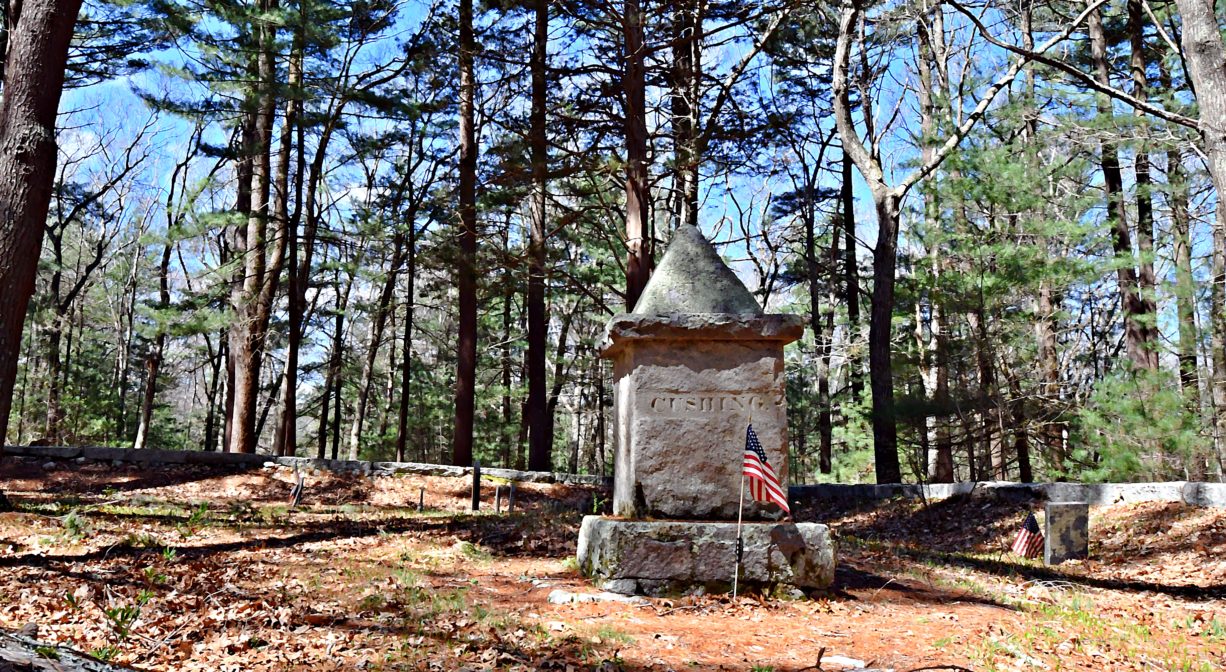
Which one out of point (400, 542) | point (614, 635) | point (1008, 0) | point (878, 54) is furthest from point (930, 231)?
point (614, 635)

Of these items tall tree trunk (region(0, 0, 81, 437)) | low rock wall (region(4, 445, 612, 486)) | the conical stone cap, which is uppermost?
tall tree trunk (region(0, 0, 81, 437))

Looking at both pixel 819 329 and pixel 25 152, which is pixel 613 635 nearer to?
pixel 25 152

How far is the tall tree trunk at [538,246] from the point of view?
14.8 m

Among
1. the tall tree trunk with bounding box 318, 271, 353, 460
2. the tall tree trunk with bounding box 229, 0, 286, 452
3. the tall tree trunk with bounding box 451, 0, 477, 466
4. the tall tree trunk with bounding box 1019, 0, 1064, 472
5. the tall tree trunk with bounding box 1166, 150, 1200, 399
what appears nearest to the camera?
the tall tree trunk with bounding box 1166, 150, 1200, 399

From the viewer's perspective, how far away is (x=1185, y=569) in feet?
27.5

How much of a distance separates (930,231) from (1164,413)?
6.42 m

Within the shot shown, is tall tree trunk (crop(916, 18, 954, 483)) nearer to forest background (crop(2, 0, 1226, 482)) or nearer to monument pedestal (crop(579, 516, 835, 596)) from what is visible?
forest background (crop(2, 0, 1226, 482))

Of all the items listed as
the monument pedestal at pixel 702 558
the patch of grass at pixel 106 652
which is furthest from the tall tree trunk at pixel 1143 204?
the patch of grass at pixel 106 652

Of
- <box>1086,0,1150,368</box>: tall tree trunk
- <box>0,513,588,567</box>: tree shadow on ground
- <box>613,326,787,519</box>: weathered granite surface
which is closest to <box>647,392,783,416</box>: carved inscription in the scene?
<box>613,326,787,519</box>: weathered granite surface

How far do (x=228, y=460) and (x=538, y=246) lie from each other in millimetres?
6702

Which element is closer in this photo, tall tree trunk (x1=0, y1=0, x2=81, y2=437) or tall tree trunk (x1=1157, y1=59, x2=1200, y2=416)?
tall tree trunk (x1=0, y1=0, x2=81, y2=437)

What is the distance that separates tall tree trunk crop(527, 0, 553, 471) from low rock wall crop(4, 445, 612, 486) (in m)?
2.33

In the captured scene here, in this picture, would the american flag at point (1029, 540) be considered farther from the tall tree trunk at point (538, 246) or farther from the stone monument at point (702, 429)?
the tall tree trunk at point (538, 246)

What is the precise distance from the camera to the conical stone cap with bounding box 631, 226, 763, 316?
6.71 metres
